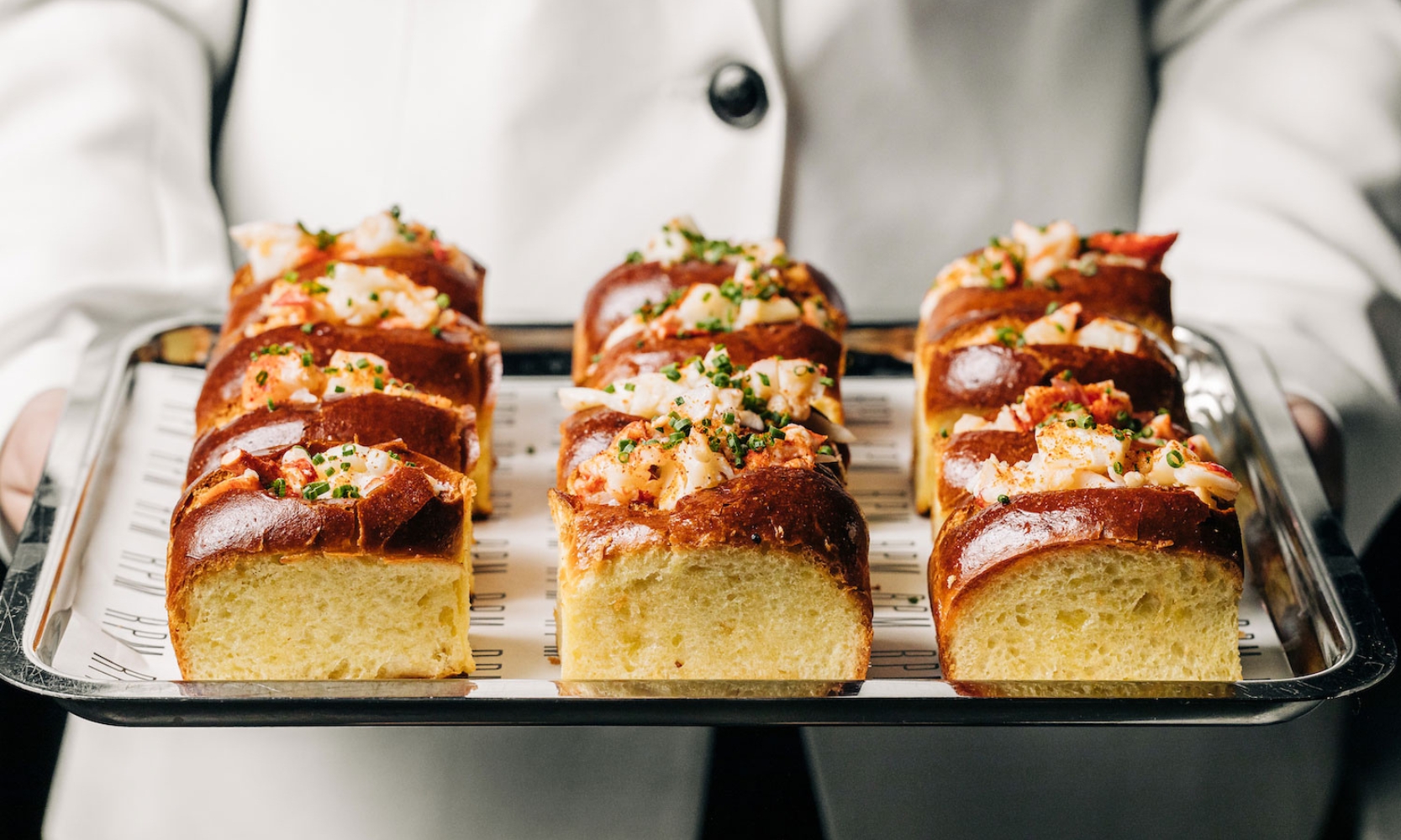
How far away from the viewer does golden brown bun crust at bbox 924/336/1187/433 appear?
2977mm

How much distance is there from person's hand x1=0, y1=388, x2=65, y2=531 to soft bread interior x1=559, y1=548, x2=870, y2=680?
159 cm

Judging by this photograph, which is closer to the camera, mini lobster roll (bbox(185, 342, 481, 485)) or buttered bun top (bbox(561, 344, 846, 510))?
buttered bun top (bbox(561, 344, 846, 510))

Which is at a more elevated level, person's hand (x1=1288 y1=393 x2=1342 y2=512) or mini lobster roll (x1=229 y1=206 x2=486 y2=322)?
mini lobster roll (x1=229 y1=206 x2=486 y2=322)

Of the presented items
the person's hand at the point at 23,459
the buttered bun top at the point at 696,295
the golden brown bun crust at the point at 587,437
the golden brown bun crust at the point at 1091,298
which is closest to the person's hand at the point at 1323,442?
the golden brown bun crust at the point at 1091,298

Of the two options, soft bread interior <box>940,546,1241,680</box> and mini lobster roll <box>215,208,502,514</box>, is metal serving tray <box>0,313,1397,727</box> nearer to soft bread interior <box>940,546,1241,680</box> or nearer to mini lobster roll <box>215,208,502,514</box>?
soft bread interior <box>940,546,1241,680</box>

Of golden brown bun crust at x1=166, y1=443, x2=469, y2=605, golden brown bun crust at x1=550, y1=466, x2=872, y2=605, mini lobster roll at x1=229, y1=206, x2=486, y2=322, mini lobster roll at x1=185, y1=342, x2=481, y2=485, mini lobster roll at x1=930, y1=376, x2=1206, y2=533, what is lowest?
golden brown bun crust at x1=166, y1=443, x2=469, y2=605

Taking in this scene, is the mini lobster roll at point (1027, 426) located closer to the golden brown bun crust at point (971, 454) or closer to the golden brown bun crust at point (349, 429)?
the golden brown bun crust at point (971, 454)

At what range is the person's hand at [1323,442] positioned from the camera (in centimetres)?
342

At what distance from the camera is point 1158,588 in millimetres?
2398

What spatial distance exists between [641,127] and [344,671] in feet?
6.70

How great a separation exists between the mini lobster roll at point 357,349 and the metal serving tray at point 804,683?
12.0 inches

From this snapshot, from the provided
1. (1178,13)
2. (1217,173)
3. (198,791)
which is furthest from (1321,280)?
(198,791)

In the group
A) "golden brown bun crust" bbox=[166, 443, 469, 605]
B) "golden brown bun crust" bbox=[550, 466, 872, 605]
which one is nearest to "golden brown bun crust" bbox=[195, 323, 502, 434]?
"golden brown bun crust" bbox=[166, 443, 469, 605]

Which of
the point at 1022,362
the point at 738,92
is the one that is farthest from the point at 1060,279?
the point at 738,92
